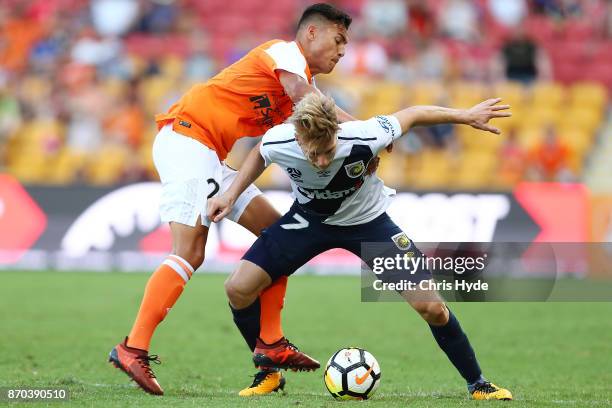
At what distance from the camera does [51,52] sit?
20828 mm

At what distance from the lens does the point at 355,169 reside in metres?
6.49

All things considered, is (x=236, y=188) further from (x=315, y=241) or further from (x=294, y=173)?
(x=315, y=241)

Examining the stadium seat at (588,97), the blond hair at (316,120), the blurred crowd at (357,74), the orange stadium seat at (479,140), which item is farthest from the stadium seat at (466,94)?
the blond hair at (316,120)

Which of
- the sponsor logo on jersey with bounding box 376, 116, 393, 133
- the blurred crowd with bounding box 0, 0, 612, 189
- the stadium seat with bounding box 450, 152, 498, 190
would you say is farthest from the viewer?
the blurred crowd with bounding box 0, 0, 612, 189

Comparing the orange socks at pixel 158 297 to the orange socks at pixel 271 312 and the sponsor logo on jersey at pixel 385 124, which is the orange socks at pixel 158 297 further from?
the sponsor logo on jersey at pixel 385 124

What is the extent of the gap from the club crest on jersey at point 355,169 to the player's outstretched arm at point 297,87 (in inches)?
13.9

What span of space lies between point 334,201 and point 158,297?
129cm

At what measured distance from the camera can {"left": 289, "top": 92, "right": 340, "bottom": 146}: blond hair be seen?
6113 millimetres

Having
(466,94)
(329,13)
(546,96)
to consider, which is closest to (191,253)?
(329,13)

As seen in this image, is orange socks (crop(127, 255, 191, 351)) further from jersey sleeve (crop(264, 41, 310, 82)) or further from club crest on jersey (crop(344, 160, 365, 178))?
jersey sleeve (crop(264, 41, 310, 82))

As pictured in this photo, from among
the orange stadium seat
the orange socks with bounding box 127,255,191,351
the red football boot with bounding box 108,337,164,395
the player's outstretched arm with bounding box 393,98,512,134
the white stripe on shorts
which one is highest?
the player's outstretched arm with bounding box 393,98,512,134

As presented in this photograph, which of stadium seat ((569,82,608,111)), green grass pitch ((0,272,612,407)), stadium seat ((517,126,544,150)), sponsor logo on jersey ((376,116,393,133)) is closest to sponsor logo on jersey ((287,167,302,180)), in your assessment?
sponsor logo on jersey ((376,116,393,133))

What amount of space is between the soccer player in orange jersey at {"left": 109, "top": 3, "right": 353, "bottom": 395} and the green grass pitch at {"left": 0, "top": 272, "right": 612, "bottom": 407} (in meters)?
0.53

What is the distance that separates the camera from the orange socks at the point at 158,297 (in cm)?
676
